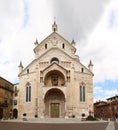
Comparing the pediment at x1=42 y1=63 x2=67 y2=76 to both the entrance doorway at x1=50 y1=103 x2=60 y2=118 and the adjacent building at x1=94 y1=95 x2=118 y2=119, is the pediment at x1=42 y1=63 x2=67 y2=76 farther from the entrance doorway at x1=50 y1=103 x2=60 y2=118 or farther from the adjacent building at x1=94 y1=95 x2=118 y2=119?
the adjacent building at x1=94 y1=95 x2=118 y2=119

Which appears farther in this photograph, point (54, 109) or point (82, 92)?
point (82, 92)

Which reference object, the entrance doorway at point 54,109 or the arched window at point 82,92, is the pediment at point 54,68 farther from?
the entrance doorway at point 54,109

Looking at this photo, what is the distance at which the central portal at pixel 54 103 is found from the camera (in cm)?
5374

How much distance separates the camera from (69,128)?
1535 centimetres

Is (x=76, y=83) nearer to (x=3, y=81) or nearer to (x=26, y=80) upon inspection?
(x=26, y=80)

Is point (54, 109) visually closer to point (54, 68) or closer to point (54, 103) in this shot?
point (54, 103)

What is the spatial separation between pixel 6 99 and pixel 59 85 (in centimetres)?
1667

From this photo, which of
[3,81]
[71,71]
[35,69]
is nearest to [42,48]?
[35,69]

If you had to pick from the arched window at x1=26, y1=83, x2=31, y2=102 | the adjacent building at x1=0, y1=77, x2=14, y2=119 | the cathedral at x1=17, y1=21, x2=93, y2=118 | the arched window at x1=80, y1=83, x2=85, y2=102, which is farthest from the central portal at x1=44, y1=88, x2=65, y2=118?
the adjacent building at x1=0, y1=77, x2=14, y2=119

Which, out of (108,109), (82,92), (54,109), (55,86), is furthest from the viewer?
(108,109)

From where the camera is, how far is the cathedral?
172 ft

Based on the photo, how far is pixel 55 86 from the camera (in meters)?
52.8

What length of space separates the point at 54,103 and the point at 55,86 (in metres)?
4.28

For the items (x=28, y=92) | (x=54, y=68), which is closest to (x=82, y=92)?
(x=54, y=68)
